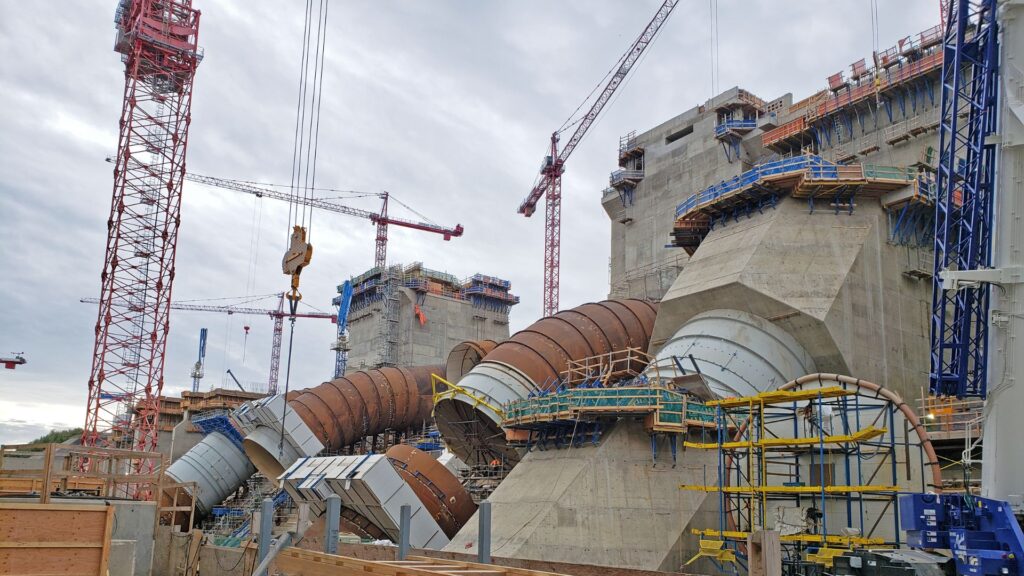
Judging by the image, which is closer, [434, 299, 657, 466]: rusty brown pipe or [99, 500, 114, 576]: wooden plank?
[99, 500, 114, 576]: wooden plank

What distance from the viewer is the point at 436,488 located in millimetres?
31172

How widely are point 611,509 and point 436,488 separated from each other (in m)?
8.08

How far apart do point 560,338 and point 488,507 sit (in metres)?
16.2

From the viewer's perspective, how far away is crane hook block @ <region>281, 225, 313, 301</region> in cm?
2236

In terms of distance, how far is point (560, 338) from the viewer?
34750 millimetres

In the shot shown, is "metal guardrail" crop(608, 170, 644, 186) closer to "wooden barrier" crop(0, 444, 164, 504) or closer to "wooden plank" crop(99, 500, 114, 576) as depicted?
"wooden barrier" crop(0, 444, 164, 504)

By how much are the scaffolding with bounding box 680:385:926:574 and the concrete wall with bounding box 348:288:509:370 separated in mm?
54259

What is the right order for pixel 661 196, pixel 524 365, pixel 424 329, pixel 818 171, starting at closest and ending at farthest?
pixel 818 171, pixel 524 365, pixel 661 196, pixel 424 329

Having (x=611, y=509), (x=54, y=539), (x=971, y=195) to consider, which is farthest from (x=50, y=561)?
(x=971, y=195)

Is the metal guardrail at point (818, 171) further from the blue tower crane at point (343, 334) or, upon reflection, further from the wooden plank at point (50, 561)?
the blue tower crane at point (343, 334)

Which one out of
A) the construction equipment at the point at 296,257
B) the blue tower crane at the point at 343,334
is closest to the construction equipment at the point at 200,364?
the blue tower crane at the point at 343,334

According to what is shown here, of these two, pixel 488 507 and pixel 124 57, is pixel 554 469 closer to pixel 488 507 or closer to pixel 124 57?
pixel 488 507

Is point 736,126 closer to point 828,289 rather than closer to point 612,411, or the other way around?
point 828,289

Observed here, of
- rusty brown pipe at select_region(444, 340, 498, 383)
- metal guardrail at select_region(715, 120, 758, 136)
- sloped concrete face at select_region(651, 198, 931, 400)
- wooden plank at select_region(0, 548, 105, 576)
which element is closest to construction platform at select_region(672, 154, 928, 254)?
sloped concrete face at select_region(651, 198, 931, 400)
